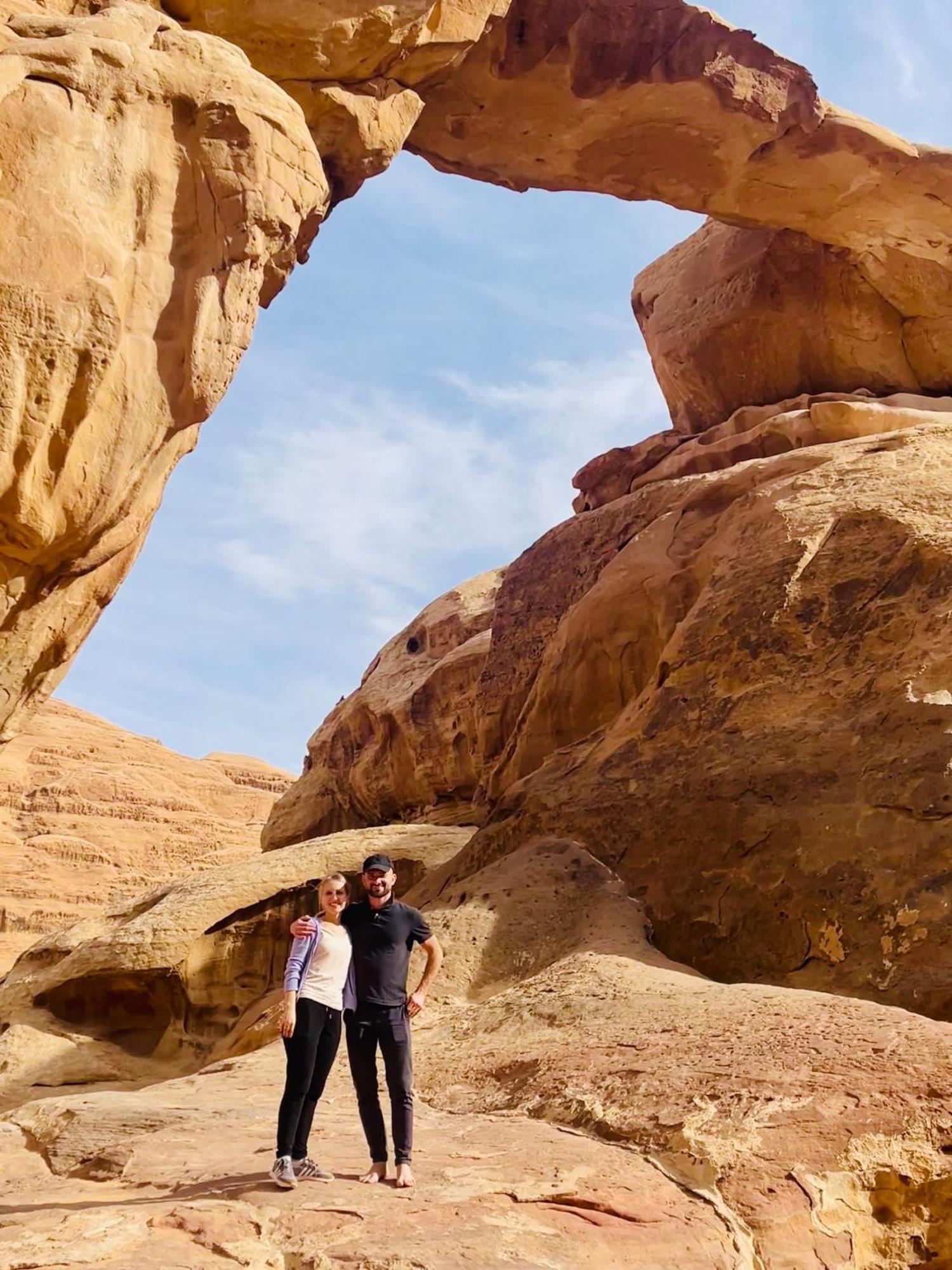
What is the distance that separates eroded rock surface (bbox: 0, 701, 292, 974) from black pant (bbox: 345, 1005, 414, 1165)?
21825 mm

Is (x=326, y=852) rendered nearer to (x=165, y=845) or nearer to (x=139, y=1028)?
(x=139, y=1028)

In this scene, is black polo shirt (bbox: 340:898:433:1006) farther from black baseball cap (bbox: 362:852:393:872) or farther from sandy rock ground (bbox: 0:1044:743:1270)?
sandy rock ground (bbox: 0:1044:743:1270)

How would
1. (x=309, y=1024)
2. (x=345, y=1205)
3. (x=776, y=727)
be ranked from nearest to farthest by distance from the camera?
(x=345, y=1205) < (x=309, y=1024) < (x=776, y=727)

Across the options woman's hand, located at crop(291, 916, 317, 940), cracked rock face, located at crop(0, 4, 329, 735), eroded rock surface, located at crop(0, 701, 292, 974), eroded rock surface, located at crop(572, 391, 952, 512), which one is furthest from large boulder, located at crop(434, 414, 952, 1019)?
eroded rock surface, located at crop(0, 701, 292, 974)

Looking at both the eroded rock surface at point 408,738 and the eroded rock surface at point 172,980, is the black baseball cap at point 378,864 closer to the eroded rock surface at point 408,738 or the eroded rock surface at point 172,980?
the eroded rock surface at point 172,980

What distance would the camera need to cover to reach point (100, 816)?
33500 millimetres

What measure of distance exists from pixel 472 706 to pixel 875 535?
9.71m

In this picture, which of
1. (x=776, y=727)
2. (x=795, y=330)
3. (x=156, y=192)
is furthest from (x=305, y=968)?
(x=795, y=330)

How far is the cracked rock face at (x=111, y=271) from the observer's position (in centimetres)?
831

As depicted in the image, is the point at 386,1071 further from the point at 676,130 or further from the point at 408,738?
the point at 408,738

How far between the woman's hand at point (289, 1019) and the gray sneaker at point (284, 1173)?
0.44 meters

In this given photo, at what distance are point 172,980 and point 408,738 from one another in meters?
8.06

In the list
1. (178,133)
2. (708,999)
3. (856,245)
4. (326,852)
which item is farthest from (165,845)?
(708,999)

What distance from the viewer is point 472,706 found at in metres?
18.9
